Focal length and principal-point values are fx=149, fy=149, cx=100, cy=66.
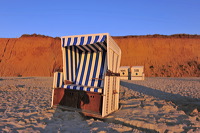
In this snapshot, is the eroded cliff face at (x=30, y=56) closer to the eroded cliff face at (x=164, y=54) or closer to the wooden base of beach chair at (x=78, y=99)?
the eroded cliff face at (x=164, y=54)

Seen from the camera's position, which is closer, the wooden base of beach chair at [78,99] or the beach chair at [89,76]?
the beach chair at [89,76]

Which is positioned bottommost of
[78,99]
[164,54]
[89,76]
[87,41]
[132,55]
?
[78,99]

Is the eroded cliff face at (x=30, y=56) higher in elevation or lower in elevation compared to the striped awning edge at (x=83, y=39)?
higher

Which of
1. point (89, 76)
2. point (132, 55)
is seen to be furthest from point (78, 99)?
point (132, 55)

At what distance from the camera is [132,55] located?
4156cm

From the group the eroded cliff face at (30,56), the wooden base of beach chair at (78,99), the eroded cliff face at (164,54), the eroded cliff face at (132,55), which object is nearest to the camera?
the wooden base of beach chair at (78,99)

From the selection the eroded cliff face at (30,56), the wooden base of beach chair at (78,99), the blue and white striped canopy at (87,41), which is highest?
the eroded cliff face at (30,56)

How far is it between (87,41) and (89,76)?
5.72ft

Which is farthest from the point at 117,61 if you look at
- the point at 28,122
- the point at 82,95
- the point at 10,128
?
the point at 10,128

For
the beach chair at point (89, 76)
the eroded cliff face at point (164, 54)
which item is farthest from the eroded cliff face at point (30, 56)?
the beach chair at point (89, 76)

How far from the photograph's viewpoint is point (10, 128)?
290 cm

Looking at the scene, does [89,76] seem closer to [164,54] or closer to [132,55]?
[132,55]

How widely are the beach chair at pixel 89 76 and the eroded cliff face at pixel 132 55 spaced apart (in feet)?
101

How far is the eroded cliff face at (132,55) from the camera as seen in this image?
35.4m
